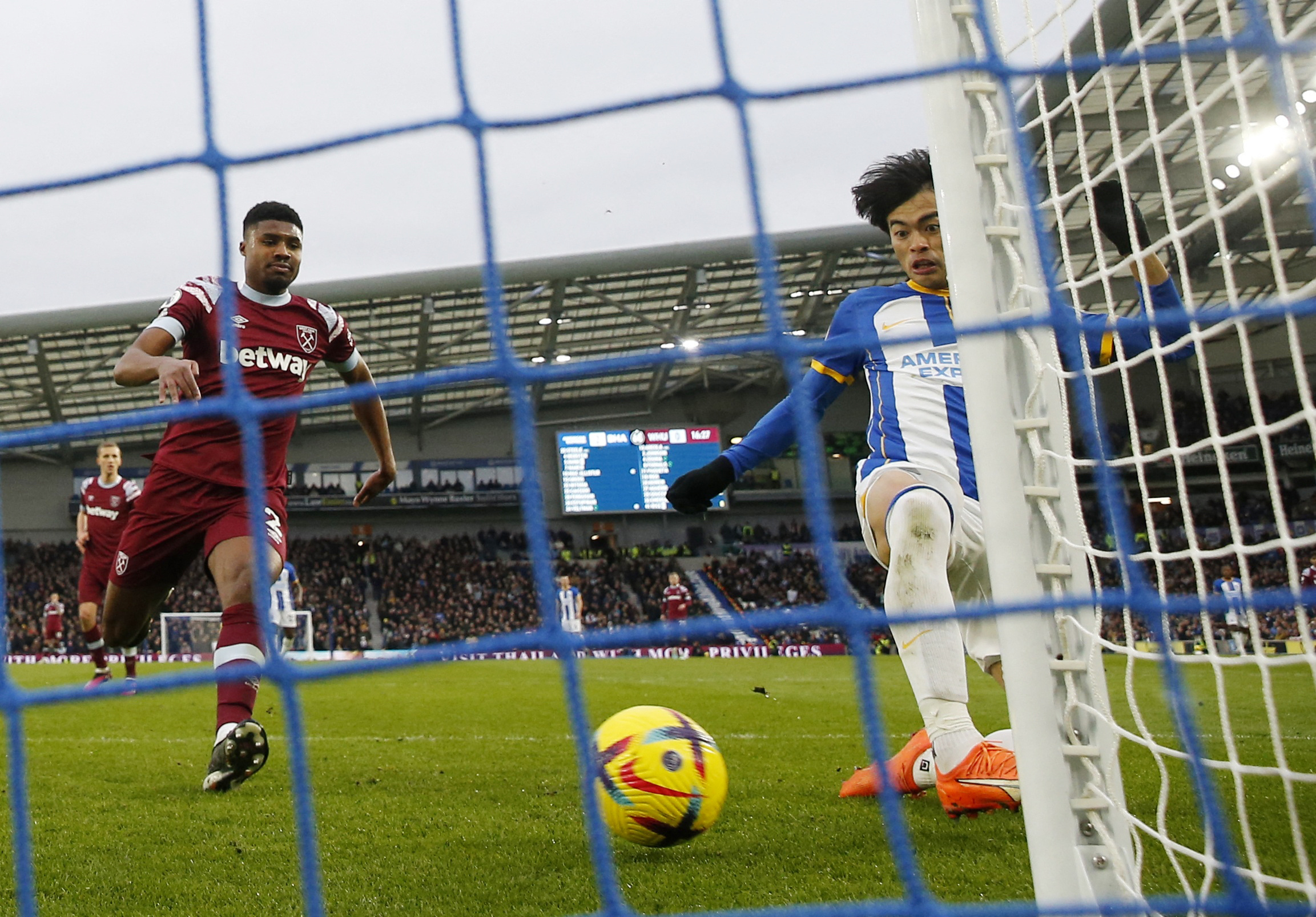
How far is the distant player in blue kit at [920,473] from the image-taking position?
247 centimetres

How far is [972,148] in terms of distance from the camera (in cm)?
176

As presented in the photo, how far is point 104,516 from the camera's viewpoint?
7.31 m

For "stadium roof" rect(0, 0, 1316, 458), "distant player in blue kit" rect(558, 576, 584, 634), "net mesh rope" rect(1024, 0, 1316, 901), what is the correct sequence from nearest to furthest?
"net mesh rope" rect(1024, 0, 1316, 901) → "stadium roof" rect(0, 0, 1316, 458) → "distant player in blue kit" rect(558, 576, 584, 634)

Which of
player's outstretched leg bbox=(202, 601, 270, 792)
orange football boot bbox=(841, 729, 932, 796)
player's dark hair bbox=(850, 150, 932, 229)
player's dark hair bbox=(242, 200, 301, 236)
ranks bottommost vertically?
orange football boot bbox=(841, 729, 932, 796)

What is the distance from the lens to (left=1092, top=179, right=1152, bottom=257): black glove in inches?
76.5

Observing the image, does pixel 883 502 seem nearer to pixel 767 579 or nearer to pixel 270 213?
pixel 270 213

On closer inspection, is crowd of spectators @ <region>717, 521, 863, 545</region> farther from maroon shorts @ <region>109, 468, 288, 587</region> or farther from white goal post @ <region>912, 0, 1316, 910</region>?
white goal post @ <region>912, 0, 1316, 910</region>

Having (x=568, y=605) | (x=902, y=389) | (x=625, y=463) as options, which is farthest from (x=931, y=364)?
(x=625, y=463)

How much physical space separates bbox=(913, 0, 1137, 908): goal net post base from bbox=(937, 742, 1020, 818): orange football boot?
77 centimetres

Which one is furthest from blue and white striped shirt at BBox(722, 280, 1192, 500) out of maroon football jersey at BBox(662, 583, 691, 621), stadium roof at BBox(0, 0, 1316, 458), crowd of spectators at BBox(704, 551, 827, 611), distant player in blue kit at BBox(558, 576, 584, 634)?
crowd of spectators at BBox(704, 551, 827, 611)

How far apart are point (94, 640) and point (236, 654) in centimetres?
546

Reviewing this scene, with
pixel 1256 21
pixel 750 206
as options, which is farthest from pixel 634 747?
pixel 1256 21

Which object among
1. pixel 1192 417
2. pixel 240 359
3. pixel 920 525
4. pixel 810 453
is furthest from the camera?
pixel 1192 417

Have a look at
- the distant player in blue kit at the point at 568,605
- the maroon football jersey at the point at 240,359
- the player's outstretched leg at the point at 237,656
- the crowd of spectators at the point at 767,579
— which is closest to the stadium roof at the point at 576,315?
the distant player in blue kit at the point at 568,605
